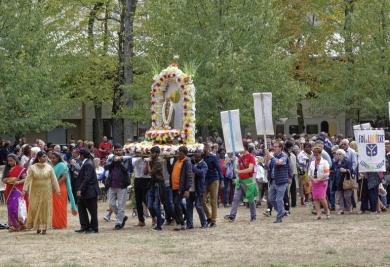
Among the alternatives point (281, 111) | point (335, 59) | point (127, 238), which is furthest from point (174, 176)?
point (335, 59)

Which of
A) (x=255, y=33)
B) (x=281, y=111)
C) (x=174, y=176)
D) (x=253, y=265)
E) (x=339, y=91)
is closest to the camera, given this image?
(x=253, y=265)

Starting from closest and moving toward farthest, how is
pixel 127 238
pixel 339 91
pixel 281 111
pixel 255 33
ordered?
1. pixel 127 238
2. pixel 255 33
3. pixel 281 111
4. pixel 339 91

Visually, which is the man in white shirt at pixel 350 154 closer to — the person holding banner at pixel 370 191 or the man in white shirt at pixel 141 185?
the person holding banner at pixel 370 191

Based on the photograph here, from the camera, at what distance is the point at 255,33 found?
35.3 m

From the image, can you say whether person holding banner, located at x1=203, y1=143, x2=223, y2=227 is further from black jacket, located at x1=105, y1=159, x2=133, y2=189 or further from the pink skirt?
the pink skirt

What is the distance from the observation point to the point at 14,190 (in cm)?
1992

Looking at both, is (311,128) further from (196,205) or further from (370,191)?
(196,205)

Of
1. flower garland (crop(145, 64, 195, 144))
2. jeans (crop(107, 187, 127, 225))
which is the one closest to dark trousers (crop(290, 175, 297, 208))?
flower garland (crop(145, 64, 195, 144))

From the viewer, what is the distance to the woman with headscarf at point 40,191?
18.9 metres

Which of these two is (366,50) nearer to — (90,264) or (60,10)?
(60,10)

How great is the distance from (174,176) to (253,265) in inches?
219

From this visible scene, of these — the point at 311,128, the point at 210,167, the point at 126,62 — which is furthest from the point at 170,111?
the point at 311,128

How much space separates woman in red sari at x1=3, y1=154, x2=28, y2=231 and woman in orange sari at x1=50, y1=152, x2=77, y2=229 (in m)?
0.66

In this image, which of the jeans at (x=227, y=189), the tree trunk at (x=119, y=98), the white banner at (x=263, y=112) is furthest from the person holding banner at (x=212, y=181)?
the tree trunk at (x=119, y=98)
